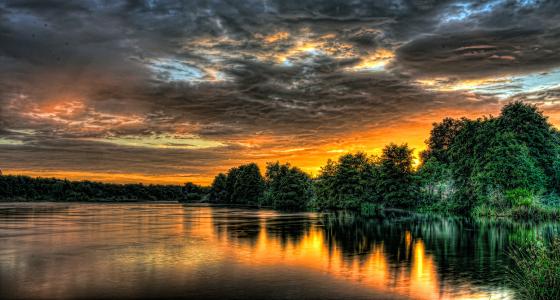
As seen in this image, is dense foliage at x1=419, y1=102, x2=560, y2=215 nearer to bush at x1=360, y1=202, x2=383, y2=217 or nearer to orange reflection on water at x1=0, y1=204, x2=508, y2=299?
bush at x1=360, y1=202, x2=383, y2=217

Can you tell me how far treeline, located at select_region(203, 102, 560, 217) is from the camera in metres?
60.2

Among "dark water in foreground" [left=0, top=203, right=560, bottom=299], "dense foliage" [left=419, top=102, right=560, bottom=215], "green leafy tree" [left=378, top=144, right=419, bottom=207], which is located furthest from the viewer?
"green leafy tree" [left=378, top=144, right=419, bottom=207]

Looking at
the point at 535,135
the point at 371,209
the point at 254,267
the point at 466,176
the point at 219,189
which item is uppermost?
the point at 535,135

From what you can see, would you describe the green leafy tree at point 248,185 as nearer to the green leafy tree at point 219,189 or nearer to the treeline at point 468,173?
the green leafy tree at point 219,189

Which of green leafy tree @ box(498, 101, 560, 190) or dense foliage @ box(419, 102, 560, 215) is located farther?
green leafy tree @ box(498, 101, 560, 190)

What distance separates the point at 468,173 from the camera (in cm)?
7394

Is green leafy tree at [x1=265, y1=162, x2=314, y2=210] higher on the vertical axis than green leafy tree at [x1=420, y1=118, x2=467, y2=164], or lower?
lower

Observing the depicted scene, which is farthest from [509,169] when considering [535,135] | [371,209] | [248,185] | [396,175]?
[248,185]

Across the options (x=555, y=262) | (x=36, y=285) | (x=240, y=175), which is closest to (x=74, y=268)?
(x=36, y=285)

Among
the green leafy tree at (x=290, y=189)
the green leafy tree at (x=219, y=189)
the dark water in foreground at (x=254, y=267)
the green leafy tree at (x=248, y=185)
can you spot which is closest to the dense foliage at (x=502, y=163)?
the dark water in foreground at (x=254, y=267)

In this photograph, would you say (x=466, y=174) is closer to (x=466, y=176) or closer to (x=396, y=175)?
(x=466, y=176)

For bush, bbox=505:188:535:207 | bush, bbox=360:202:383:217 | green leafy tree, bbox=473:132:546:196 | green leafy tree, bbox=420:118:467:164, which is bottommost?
bush, bbox=360:202:383:217

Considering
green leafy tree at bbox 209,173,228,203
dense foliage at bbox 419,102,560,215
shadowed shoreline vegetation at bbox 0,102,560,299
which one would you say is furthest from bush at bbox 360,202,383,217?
green leafy tree at bbox 209,173,228,203

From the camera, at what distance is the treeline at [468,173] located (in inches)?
2370
